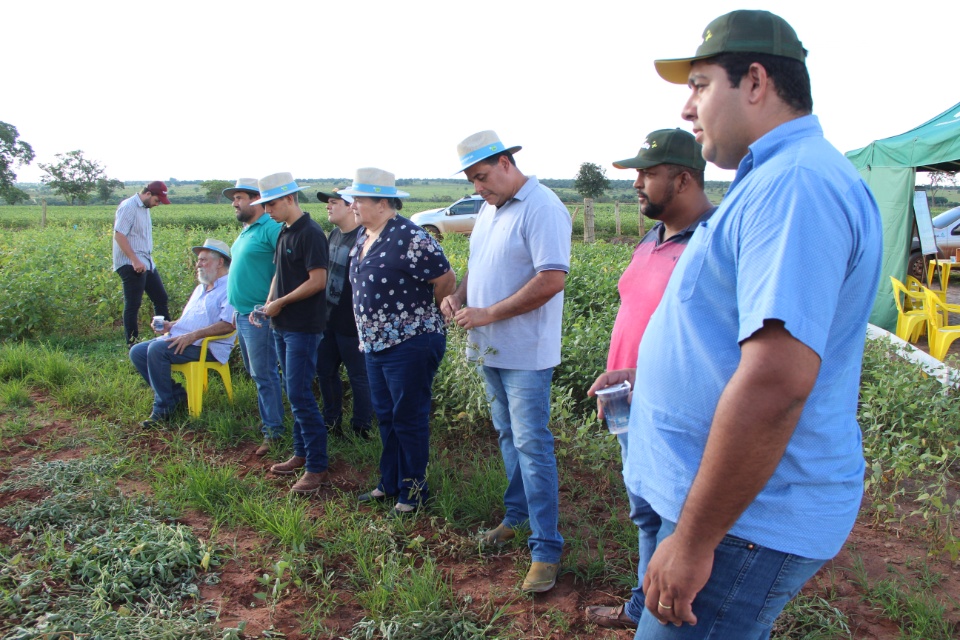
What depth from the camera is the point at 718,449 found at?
1.23 meters

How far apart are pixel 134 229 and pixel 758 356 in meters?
7.37

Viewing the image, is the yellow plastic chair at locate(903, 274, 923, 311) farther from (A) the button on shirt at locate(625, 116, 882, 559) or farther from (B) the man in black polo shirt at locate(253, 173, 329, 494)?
(A) the button on shirt at locate(625, 116, 882, 559)

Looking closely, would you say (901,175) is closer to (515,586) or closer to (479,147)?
(479,147)

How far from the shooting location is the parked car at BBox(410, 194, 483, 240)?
22156 mm

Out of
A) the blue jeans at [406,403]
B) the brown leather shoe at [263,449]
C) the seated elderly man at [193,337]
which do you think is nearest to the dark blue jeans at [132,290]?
the seated elderly man at [193,337]

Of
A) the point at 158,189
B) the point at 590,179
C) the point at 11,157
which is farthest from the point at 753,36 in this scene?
the point at 11,157

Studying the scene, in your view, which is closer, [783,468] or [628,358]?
[783,468]

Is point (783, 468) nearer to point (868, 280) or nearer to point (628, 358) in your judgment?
point (868, 280)

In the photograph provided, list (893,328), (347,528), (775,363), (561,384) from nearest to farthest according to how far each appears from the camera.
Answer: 1. (775,363)
2. (347,528)
3. (561,384)
4. (893,328)

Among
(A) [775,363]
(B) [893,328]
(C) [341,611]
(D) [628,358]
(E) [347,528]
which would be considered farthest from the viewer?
(B) [893,328]

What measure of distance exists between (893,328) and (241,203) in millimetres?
7798

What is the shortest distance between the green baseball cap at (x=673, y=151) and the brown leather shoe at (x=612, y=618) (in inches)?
71.6

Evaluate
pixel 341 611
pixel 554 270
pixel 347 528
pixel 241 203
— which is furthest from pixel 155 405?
pixel 554 270

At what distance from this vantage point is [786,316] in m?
1.14
